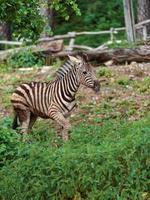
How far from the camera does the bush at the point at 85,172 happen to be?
8273 mm

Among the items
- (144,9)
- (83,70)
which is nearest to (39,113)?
(83,70)

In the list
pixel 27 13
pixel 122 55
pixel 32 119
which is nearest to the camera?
pixel 27 13

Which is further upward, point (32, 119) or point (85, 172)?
point (32, 119)

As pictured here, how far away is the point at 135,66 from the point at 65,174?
29.7 feet

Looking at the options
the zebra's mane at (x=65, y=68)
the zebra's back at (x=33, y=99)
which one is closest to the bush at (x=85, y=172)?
the zebra's back at (x=33, y=99)

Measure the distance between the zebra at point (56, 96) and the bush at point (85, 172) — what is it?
13.5ft

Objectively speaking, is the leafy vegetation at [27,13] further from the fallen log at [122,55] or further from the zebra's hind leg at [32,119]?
the fallen log at [122,55]

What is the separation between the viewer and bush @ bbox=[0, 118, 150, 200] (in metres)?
8.27

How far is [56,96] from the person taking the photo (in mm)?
13336

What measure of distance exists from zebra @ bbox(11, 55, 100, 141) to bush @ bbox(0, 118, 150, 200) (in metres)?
4.11

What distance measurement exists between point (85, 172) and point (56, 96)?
16.4ft

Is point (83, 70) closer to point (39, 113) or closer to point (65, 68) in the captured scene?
point (65, 68)

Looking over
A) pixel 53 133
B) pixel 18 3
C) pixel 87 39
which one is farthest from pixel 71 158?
pixel 87 39

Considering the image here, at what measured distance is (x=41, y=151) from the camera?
8969 millimetres
